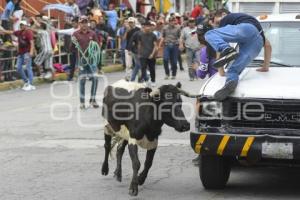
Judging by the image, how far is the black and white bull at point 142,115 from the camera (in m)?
7.34

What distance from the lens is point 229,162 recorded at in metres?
7.75

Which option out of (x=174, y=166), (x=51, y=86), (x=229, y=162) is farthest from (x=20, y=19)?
(x=229, y=162)

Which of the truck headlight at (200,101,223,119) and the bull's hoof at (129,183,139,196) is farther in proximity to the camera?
the bull's hoof at (129,183,139,196)

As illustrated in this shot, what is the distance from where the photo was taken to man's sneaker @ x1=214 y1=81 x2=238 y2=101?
7086 millimetres

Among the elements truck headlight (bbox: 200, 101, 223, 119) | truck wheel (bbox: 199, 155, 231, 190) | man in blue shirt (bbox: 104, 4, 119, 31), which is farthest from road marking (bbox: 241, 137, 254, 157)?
man in blue shirt (bbox: 104, 4, 119, 31)

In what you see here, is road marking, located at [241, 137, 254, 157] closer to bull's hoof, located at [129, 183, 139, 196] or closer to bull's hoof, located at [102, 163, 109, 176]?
bull's hoof, located at [129, 183, 139, 196]

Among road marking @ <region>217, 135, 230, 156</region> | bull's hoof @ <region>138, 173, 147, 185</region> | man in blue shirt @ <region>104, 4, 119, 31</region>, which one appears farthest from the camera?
man in blue shirt @ <region>104, 4, 119, 31</region>

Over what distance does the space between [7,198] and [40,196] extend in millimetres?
337

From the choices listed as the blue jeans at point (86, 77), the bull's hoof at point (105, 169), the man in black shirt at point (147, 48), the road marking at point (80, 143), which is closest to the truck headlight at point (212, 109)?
the bull's hoof at point (105, 169)

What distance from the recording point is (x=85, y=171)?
29.1ft

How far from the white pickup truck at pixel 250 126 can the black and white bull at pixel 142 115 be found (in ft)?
0.89

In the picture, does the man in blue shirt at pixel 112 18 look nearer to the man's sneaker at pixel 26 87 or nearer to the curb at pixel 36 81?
the curb at pixel 36 81

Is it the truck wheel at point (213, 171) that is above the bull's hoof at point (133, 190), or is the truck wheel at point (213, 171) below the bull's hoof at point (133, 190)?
above

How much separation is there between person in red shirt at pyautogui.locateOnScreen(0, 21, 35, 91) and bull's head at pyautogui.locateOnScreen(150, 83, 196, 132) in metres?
13.2
